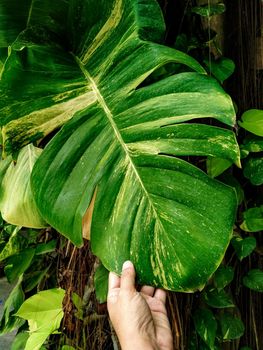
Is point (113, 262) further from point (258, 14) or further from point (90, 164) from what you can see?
point (258, 14)

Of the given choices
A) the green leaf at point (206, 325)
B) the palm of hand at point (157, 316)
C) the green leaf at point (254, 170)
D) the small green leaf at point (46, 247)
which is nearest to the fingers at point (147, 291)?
the palm of hand at point (157, 316)

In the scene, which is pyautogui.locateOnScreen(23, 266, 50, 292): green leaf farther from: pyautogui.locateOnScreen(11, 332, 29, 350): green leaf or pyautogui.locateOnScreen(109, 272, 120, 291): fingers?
pyautogui.locateOnScreen(109, 272, 120, 291): fingers

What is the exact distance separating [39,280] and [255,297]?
0.59 meters

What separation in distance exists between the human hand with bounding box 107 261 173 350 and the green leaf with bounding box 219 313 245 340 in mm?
251

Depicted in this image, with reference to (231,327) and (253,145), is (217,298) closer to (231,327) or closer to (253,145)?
(231,327)

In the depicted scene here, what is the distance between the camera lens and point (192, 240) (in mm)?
699

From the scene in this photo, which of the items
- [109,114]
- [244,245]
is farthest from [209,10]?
[244,245]

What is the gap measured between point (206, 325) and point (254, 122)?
455 millimetres

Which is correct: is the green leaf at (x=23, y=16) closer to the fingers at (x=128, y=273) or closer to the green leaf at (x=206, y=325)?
Result: the fingers at (x=128, y=273)

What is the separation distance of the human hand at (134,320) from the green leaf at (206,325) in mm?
205

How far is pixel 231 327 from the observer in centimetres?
110

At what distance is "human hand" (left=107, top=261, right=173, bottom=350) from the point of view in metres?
0.82

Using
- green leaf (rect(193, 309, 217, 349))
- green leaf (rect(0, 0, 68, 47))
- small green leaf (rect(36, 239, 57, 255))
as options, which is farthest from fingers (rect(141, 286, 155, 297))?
green leaf (rect(0, 0, 68, 47))

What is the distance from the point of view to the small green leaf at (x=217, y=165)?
99cm
